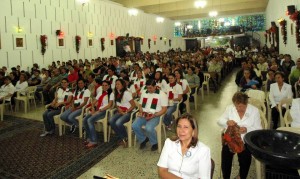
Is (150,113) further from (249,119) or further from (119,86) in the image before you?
(249,119)

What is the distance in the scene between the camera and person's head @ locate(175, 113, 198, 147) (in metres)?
2.05

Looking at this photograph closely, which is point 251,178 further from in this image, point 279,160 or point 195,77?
point 195,77

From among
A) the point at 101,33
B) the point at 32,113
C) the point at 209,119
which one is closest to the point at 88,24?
the point at 101,33

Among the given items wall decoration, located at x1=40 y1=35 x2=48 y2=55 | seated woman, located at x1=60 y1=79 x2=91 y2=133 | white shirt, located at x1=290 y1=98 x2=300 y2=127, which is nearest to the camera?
white shirt, located at x1=290 y1=98 x2=300 y2=127

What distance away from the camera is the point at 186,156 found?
2059 millimetres

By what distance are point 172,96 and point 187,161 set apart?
3367 millimetres

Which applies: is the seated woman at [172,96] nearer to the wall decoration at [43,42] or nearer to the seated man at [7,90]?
the seated man at [7,90]

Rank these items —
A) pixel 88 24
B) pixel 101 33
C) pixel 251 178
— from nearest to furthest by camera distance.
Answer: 1. pixel 251 178
2. pixel 88 24
3. pixel 101 33

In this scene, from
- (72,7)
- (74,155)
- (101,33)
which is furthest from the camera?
(101,33)

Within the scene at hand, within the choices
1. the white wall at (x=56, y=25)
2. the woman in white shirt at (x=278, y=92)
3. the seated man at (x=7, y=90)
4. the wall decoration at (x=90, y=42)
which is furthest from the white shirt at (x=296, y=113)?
the wall decoration at (x=90, y=42)

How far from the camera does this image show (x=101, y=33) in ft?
46.0

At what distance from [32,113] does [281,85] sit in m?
6.22

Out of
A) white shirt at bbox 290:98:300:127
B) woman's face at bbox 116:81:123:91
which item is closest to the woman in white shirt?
white shirt at bbox 290:98:300:127

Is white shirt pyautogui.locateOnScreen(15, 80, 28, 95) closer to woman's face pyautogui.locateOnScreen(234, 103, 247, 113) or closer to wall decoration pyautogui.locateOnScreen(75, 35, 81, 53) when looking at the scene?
wall decoration pyautogui.locateOnScreen(75, 35, 81, 53)
